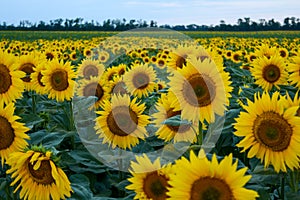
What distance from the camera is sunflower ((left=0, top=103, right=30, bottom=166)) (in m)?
2.53

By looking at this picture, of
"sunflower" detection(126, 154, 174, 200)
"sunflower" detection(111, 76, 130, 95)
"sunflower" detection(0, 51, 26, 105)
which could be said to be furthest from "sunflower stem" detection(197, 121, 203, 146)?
"sunflower" detection(111, 76, 130, 95)

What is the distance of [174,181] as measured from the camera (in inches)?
64.6

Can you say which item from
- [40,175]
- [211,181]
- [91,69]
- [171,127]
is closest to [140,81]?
[91,69]

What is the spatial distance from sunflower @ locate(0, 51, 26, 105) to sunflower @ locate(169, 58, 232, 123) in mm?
1358

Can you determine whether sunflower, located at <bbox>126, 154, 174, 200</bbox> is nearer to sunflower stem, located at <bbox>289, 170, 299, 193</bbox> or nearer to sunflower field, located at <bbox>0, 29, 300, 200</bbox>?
sunflower field, located at <bbox>0, 29, 300, 200</bbox>

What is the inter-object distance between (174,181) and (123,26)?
60592 mm

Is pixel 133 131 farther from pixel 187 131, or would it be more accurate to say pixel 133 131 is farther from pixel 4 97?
pixel 4 97

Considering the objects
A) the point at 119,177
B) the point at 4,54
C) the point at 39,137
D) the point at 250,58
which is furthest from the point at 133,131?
the point at 250,58

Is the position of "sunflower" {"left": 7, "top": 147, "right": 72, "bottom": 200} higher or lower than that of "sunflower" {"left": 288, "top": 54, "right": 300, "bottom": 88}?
Answer: lower

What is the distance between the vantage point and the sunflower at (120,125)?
3135mm

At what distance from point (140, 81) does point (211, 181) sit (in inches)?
146

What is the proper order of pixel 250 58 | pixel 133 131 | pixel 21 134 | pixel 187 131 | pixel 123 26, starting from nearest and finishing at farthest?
pixel 21 134 < pixel 187 131 < pixel 133 131 < pixel 250 58 < pixel 123 26

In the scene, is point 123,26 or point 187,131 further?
point 123,26

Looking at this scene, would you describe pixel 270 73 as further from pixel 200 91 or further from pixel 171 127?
pixel 200 91
